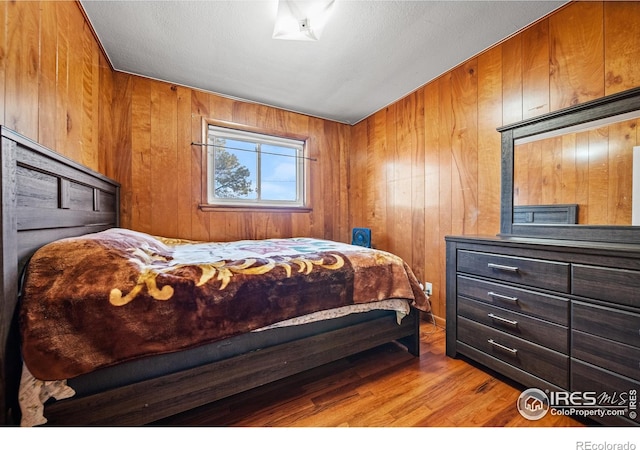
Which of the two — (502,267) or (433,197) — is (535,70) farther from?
(502,267)

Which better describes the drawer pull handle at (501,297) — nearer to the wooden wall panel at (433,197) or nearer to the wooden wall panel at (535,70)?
the wooden wall panel at (433,197)

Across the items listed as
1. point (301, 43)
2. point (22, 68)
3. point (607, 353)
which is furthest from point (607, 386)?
point (22, 68)

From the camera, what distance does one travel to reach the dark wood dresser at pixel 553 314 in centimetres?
97

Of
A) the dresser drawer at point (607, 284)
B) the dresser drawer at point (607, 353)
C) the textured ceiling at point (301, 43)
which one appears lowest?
the dresser drawer at point (607, 353)

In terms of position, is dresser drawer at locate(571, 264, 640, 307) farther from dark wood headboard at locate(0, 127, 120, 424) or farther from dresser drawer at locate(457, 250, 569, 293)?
dark wood headboard at locate(0, 127, 120, 424)

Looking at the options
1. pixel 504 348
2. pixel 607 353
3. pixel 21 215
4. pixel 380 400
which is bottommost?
pixel 380 400

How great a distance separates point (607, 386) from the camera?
101cm

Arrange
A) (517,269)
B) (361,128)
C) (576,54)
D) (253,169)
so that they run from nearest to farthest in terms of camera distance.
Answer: (517,269) → (576,54) → (253,169) → (361,128)

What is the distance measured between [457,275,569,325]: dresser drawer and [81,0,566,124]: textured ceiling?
1.69 metres

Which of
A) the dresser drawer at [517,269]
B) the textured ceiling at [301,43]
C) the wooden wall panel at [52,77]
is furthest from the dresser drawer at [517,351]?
the wooden wall panel at [52,77]

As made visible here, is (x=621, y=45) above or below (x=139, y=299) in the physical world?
above

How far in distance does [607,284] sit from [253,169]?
279 cm

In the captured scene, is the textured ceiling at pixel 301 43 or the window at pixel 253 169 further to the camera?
the window at pixel 253 169
